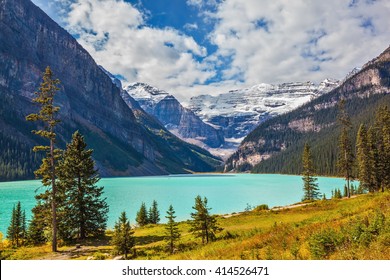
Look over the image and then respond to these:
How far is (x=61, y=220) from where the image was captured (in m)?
33.8

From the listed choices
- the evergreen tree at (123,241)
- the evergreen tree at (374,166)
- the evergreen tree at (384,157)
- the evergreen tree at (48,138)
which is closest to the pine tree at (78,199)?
the evergreen tree at (48,138)

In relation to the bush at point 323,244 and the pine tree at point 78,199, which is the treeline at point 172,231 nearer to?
the pine tree at point 78,199

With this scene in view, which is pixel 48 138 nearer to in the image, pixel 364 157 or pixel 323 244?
pixel 323 244

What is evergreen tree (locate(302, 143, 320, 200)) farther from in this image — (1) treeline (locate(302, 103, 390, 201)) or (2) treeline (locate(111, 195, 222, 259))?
(2) treeline (locate(111, 195, 222, 259))

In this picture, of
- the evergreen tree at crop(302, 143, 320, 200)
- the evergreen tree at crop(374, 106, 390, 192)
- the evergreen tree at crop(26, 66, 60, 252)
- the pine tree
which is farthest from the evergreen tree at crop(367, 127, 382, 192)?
the evergreen tree at crop(26, 66, 60, 252)

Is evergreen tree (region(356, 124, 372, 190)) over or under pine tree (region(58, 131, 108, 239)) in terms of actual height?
over

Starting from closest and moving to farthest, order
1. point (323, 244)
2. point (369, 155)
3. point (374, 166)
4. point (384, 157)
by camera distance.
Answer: point (323, 244) < point (384, 157) < point (374, 166) < point (369, 155)

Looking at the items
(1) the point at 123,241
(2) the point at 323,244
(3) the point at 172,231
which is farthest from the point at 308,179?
(2) the point at 323,244

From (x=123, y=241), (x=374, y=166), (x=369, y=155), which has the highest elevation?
(x=369, y=155)

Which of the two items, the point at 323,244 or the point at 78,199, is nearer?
the point at 323,244

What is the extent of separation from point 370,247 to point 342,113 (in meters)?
56.3

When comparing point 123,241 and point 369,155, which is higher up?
point 369,155

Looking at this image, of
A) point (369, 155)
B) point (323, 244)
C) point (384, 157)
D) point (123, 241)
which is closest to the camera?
point (323, 244)
